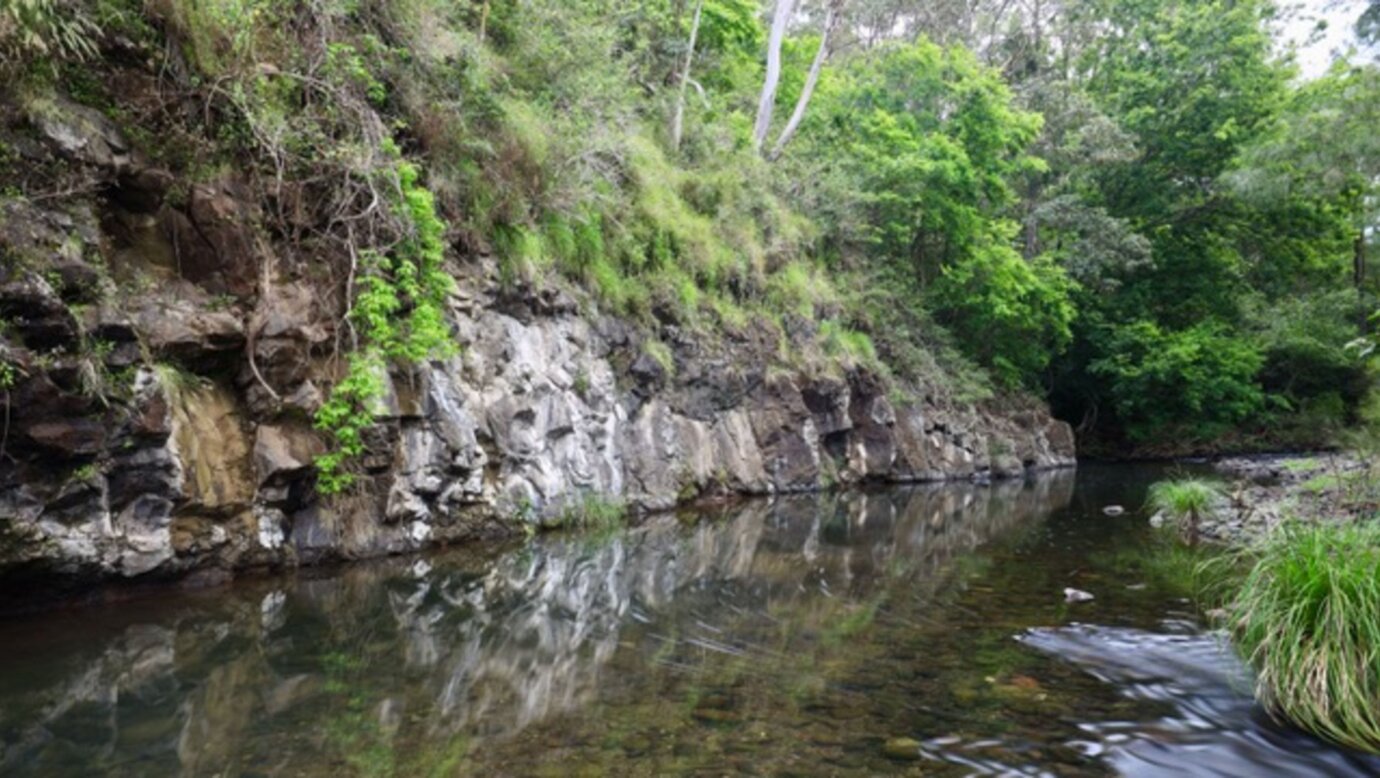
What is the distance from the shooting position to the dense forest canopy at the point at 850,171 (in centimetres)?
808

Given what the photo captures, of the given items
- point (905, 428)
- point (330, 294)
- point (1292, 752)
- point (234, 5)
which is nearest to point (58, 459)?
point (330, 294)

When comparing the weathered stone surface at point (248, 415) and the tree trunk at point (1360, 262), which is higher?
the tree trunk at point (1360, 262)

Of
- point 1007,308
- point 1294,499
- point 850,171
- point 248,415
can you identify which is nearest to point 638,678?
point 248,415

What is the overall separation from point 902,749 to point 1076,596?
420 cm

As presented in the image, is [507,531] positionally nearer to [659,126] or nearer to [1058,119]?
[659,126]

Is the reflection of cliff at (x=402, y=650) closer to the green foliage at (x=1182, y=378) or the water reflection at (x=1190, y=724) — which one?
the water reflection at (x=1190, y=724)

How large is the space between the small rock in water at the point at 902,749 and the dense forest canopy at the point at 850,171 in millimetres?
5485

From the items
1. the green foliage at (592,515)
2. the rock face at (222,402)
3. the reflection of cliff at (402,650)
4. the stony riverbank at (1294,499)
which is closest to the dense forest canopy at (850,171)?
the rock face at (222,402)

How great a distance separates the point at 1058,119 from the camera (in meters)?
25.5

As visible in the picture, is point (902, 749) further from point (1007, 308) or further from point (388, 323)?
point (1007, 308)

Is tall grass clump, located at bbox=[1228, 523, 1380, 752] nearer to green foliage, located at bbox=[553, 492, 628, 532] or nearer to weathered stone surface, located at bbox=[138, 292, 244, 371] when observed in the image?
green foliage, located at bbox=[553, 492, 628, 532]

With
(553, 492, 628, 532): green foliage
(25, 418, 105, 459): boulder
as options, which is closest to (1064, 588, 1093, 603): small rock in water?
(553, 492, 628, 532): green foliage

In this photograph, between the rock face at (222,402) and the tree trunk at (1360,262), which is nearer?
the rock face at (222,402)

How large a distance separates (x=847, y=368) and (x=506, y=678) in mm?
14414
